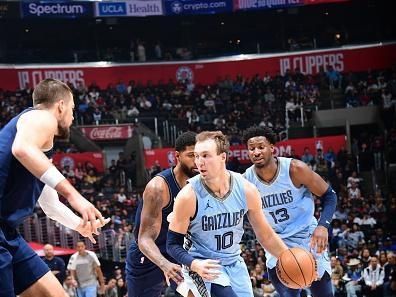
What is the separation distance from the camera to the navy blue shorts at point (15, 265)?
175 inches

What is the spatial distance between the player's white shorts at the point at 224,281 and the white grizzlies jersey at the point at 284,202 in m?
1.45

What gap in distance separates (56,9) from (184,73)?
5.97 meters

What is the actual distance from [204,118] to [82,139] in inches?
189

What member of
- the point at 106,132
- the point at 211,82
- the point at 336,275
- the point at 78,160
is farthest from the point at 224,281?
the point at 211,82

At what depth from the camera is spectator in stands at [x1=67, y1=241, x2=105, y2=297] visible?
1300 centimetres

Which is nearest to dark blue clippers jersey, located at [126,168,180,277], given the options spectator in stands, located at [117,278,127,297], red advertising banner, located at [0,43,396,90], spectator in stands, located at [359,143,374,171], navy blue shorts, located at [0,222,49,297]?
navy blue shorts, located at [0,222,49,297]

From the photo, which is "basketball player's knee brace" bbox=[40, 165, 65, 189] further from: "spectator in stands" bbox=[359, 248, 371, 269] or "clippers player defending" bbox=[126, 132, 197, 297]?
"spectator in stands" bbox=[359, 248, 371, 269]

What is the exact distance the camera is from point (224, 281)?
5.61m

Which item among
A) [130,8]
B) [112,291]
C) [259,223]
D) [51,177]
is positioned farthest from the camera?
[130,8]

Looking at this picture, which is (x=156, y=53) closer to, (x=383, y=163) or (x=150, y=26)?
(x=150, y=26)

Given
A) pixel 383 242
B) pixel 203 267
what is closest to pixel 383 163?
pixel 383 242

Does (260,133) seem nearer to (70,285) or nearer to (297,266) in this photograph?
(297,266)

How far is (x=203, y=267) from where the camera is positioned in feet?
16.6

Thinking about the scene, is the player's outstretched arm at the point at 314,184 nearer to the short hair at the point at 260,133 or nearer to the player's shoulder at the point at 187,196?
the short hair at the point at 260,133
